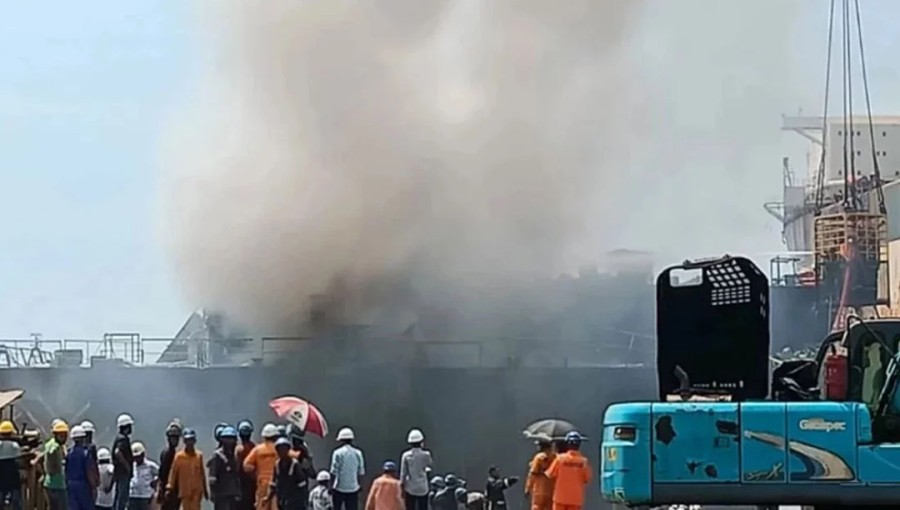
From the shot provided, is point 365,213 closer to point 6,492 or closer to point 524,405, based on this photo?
point 524,405

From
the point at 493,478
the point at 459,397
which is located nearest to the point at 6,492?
the point at 493,478

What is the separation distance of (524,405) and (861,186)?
1695 cm

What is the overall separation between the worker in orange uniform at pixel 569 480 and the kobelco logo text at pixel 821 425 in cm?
449

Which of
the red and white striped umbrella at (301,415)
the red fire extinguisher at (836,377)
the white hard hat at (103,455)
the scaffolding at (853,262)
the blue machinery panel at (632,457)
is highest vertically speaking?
the scaffolding at (853,262)

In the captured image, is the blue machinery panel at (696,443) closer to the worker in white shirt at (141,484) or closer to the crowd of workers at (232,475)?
the crowd of workers at (232,475)

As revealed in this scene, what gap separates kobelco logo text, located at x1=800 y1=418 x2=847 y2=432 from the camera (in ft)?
36.9

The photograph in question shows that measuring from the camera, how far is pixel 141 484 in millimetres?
17359

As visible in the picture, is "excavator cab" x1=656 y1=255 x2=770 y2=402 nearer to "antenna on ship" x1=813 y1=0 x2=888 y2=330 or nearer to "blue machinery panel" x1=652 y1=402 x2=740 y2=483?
"blue machinery panel" x1=652 y1=402 x2=740 y2=483

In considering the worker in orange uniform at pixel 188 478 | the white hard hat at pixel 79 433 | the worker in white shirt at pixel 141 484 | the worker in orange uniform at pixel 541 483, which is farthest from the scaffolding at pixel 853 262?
the white hard hat at pixel 79 433

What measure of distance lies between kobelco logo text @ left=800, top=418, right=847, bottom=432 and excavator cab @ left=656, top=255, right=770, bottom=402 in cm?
111

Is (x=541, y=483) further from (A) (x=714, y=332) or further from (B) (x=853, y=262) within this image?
(B) (x=853, y=262)

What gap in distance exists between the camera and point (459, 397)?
112ft

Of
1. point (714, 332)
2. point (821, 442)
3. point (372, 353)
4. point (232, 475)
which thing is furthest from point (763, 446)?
point (372, 353)

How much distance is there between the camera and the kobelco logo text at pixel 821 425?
36.9 ft
